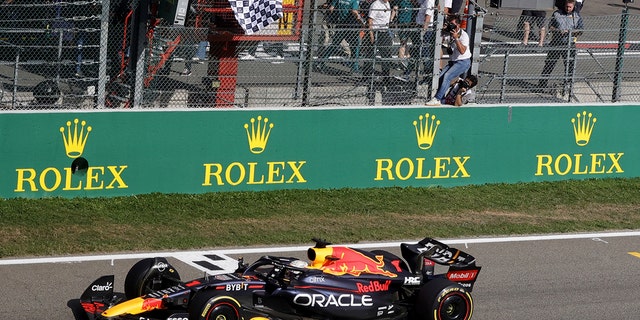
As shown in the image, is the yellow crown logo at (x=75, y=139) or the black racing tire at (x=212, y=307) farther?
the yellow crown logo at (x=75, y=139)

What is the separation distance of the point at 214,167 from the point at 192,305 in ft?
17.8

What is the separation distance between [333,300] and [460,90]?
6480mm

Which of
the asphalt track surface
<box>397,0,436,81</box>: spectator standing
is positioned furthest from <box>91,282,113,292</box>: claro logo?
<box>397,0,436,81</box>: spectator standing

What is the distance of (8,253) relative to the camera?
38.9 ft

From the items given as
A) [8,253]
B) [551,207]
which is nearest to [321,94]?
[551,207]

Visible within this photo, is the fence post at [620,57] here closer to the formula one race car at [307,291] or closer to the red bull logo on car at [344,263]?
the formula one race car at [307,291]

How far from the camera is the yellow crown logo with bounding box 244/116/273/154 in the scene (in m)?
14.4

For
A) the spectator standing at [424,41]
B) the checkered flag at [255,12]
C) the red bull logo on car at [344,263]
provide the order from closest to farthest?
the red bull logo on car at [344,263] < the checkered flag at [255,12] < the spectator standing at [424,41]

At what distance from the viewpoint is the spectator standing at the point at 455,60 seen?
15.6 metres

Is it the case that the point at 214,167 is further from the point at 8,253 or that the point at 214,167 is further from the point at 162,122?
the point at 8,253

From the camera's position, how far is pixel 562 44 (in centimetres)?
1631

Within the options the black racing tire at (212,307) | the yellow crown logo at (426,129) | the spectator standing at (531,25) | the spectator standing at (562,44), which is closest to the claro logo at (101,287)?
the black racing tire at (212,307)

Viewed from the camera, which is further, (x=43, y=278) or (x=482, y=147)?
(x=482, y=147)

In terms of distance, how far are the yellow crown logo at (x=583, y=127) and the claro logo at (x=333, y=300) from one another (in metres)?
7.49
